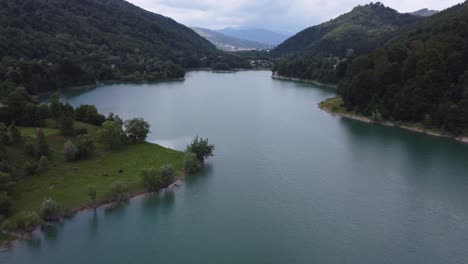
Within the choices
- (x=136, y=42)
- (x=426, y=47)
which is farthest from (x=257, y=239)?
(x=136, y=42)

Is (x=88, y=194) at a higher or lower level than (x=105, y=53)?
lower

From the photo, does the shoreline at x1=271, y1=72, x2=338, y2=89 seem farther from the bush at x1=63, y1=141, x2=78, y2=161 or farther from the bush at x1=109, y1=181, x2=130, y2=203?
the bush at x1=109, y1=181, x2=130, y2=203

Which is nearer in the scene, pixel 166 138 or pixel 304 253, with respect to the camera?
pixel 304 253

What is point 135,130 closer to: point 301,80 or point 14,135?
point 14,135

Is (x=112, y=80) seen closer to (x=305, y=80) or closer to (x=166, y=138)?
(x=305, y=80)

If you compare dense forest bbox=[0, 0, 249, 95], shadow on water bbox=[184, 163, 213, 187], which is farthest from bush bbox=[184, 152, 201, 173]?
dense forest bbox=[0, 0, 249, 95]

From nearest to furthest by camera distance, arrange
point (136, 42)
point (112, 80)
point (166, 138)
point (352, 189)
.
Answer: point (352, 189), point (166, 138), point (112, 80), point (136, 42)

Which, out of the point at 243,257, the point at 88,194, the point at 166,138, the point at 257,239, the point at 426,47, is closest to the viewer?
the point at 243,257
